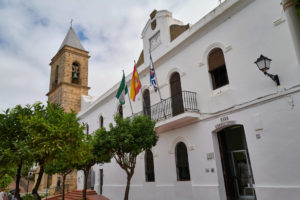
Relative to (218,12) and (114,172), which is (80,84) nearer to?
(114,172)

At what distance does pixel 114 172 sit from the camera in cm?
1559

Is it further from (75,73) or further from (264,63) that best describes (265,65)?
(75,73)

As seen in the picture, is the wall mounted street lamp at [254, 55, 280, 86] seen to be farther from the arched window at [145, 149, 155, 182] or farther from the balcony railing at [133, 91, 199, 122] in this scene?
the arched window at [145, 149, 155, 182]

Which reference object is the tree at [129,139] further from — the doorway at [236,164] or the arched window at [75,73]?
the arched window at [75,73]

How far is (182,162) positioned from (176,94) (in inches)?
120

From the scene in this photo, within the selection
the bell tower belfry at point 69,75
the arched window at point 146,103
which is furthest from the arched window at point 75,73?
the arched window at point 146,103

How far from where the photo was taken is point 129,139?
30.0ft

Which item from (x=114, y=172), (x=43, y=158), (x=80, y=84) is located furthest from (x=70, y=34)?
(x=43, y=158)

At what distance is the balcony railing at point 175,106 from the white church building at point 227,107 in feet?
0.16

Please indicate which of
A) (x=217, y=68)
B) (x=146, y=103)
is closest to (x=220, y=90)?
(x=217, y=68)

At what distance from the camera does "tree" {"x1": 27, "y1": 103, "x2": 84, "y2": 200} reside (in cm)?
623

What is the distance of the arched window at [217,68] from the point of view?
930cm

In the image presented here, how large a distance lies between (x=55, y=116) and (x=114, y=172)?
379 inches

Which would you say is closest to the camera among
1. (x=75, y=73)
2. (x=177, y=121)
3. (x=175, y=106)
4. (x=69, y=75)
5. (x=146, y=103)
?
(x=177, y=121)
